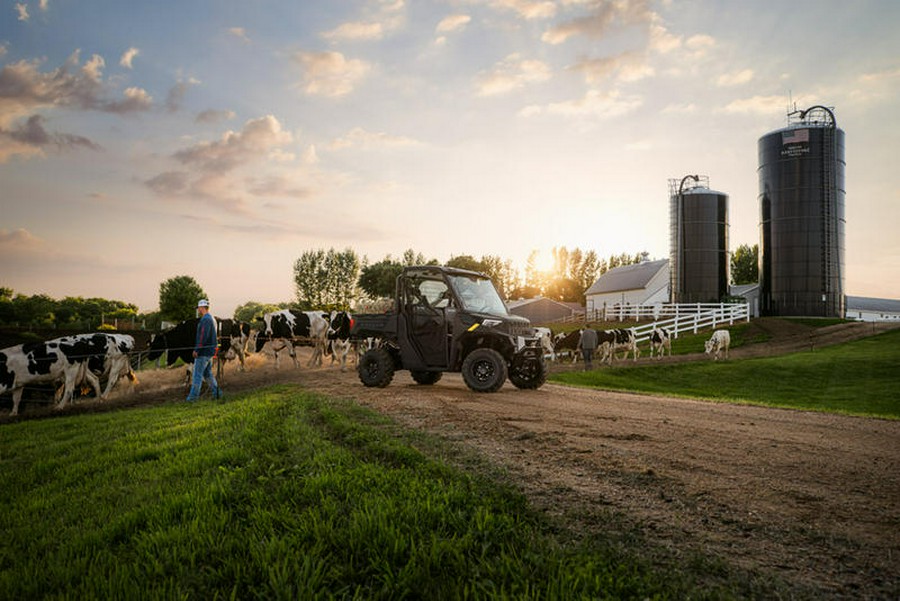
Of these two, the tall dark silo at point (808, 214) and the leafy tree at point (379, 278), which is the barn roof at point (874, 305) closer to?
the tall dark silo at point (808, 214)

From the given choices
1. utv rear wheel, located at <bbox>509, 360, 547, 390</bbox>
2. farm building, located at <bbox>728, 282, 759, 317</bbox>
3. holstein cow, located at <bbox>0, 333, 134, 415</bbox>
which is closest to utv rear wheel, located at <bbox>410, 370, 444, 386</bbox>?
utv rear wheel, located at <bbox>509, 360, 547, 390</bbox>

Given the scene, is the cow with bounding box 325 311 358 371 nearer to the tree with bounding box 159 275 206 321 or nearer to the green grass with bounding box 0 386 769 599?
the green grass with bounding box 0 386 769 599

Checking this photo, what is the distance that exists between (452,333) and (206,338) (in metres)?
6.93

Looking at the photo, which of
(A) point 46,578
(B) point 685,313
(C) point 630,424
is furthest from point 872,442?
(B) point 685,313

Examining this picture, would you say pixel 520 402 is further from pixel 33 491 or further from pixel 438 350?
pixel 33 491

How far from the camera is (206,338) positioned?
14133 mm

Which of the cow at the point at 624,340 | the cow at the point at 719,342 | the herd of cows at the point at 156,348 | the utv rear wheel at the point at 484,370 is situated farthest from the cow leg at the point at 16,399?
the cow at the point at 719,342

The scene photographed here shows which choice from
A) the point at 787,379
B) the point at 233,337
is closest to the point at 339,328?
the point at 233,337

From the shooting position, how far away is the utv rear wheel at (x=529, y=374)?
12.9 metres

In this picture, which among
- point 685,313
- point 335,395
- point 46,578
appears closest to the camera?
point 46,578

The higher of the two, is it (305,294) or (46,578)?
(305,294)

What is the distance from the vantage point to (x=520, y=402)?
34.2ft

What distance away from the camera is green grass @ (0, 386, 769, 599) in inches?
114

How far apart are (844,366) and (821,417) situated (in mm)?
17804
